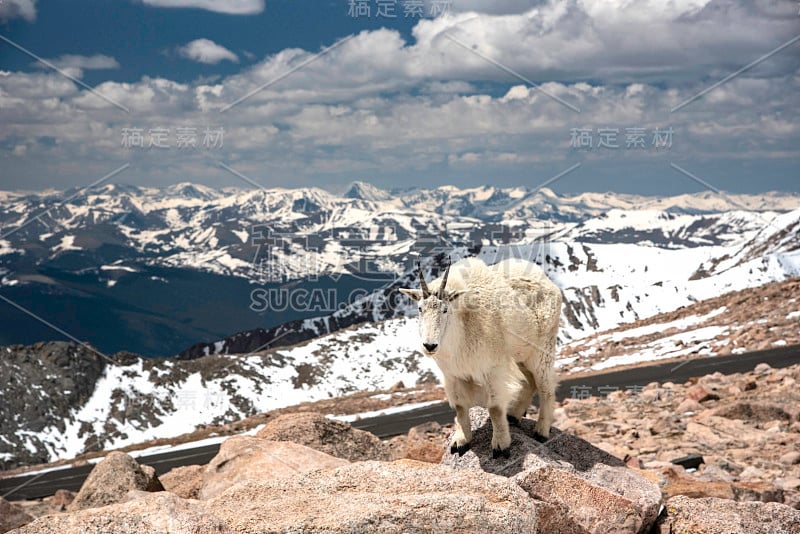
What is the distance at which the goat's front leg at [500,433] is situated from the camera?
408 inches

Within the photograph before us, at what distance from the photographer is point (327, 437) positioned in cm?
1681

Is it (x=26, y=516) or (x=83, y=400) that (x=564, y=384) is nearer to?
(x=26, y=516)

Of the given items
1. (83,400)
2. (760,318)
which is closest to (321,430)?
(760,318)

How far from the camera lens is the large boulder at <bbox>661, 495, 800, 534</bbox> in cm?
846

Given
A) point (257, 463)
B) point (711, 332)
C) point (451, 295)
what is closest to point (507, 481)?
point (451, 295)

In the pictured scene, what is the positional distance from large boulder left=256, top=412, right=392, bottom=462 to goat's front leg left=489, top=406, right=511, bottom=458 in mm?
6865

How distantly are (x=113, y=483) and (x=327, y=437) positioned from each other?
16.8 ft

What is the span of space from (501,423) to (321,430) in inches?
301

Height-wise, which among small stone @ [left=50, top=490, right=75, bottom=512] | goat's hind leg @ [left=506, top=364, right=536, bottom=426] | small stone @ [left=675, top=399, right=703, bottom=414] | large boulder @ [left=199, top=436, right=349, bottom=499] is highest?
goat's hind leg @ [left=506, top=364, right=536, bottom=426]

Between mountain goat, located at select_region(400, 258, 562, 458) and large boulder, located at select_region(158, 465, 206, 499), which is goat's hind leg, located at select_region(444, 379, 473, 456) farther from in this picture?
large boulder, located at select_region(158, 465, 206, 499)

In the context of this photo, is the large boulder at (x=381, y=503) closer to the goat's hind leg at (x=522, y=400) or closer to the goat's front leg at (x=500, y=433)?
the goat's front leg at (x=500, y=433)

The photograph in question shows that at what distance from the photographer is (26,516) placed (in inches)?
620

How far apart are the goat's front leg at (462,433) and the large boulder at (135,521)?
5.09 metres

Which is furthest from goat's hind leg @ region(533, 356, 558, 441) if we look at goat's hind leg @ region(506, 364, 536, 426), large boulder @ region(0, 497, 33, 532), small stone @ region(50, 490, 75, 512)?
small stone @ region(50, 490, 75, 512)
